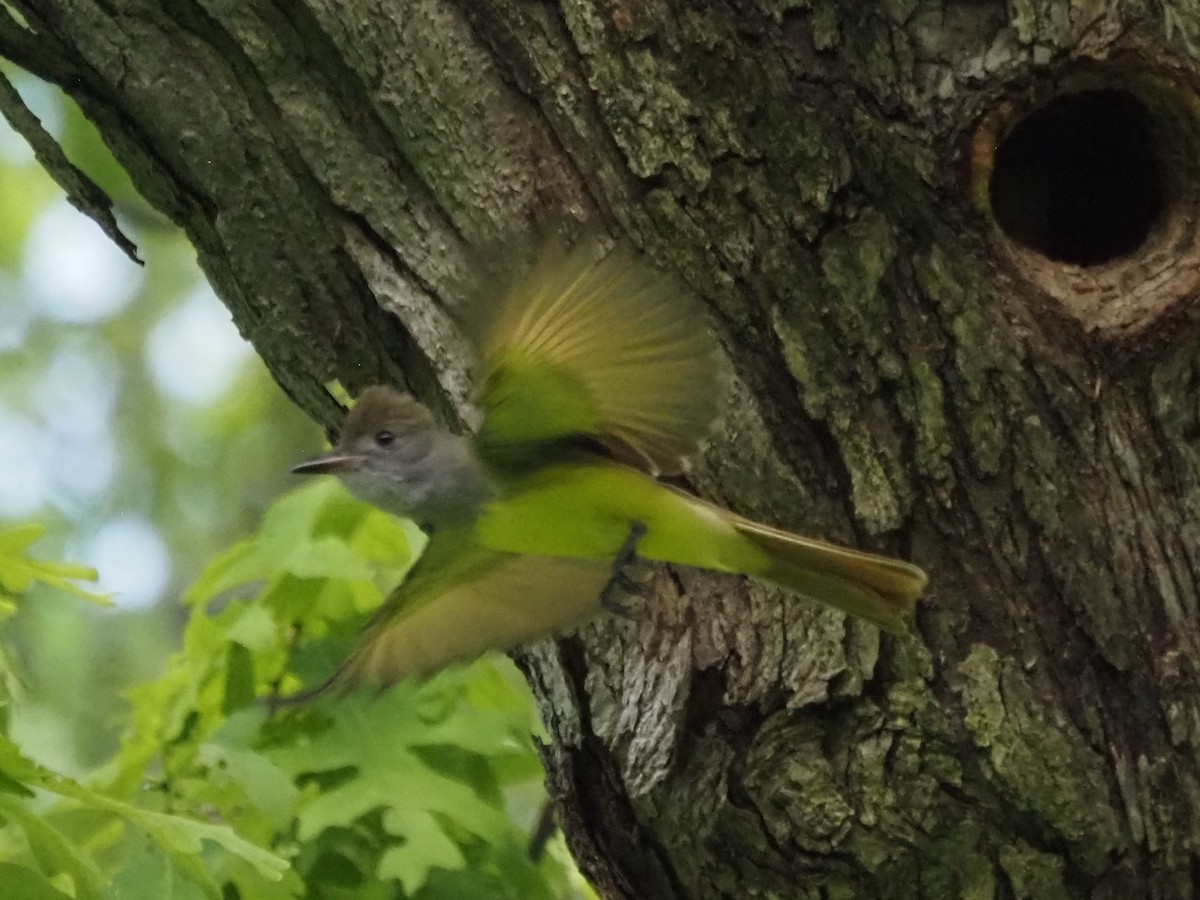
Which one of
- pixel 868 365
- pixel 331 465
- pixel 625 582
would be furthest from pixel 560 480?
pixel 868 365

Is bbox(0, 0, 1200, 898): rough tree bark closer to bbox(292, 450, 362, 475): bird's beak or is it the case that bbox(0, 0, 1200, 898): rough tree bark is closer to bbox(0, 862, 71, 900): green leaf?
bbox(292, 450, 362, 475): bird's beak

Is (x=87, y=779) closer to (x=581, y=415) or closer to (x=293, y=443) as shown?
(x=581, y=415)

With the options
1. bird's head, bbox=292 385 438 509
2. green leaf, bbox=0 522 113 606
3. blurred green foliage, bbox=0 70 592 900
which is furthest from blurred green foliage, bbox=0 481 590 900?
bird's head, bbox=292 385 438 509

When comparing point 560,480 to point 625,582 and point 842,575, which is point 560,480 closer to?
point 625,582

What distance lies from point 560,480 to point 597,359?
0.22 metres

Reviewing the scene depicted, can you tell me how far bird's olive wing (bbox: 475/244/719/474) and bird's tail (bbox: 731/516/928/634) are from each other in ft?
0.54

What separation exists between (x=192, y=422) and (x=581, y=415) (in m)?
3.90

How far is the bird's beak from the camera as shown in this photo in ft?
5.78

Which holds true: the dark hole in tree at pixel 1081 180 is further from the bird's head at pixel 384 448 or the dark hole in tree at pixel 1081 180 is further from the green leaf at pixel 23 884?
the green leaf at pixel 23 884

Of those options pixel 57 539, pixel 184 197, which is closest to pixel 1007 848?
pixel 184 197

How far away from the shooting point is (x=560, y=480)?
70.6 inches

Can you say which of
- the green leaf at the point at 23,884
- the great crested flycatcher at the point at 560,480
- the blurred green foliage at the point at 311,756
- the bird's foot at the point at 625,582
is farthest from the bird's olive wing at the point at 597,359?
the green leaf at the point at 23,884

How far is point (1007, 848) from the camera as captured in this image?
1829mm

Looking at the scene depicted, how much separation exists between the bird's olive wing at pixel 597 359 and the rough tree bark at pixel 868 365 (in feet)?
0.64
